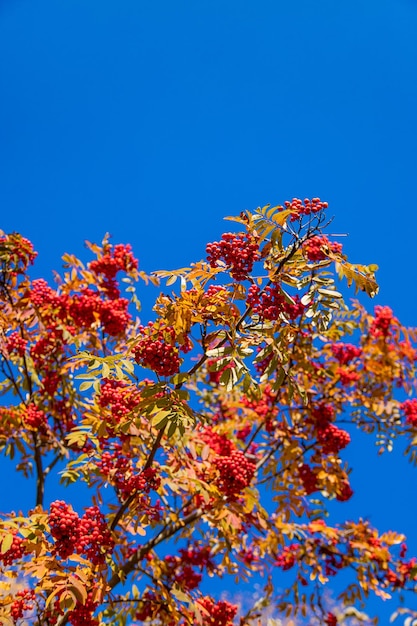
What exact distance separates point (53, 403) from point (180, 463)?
Result: 1.99m

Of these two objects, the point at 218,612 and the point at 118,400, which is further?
the point at 218,612

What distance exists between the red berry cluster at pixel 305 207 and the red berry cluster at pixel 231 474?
184cm

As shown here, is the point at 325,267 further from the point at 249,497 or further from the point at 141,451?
the point at 141,451

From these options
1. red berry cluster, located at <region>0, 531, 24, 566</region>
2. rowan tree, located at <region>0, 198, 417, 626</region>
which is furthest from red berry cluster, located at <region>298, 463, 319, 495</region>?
red berry cluster, located at <region>0, 531, 24, 566</region>

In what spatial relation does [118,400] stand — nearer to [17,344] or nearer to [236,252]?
[236,252]

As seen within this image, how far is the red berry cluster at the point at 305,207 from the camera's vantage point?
3.07 m

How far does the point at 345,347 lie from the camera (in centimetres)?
626

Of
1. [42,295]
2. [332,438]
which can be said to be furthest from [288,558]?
[42,295]

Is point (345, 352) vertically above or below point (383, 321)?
below

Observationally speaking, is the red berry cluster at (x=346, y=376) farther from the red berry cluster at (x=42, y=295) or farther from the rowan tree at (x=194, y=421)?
the red berry cluster at (x=42, y=295)

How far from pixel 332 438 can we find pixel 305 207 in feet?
10.0

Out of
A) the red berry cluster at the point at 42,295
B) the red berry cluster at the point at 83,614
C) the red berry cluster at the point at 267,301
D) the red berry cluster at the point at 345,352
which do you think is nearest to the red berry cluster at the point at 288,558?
the red berry cluster at the point at 345,352

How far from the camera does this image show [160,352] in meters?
2.98

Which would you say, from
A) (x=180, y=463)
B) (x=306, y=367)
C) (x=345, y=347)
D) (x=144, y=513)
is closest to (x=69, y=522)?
(x=144, y=513)
